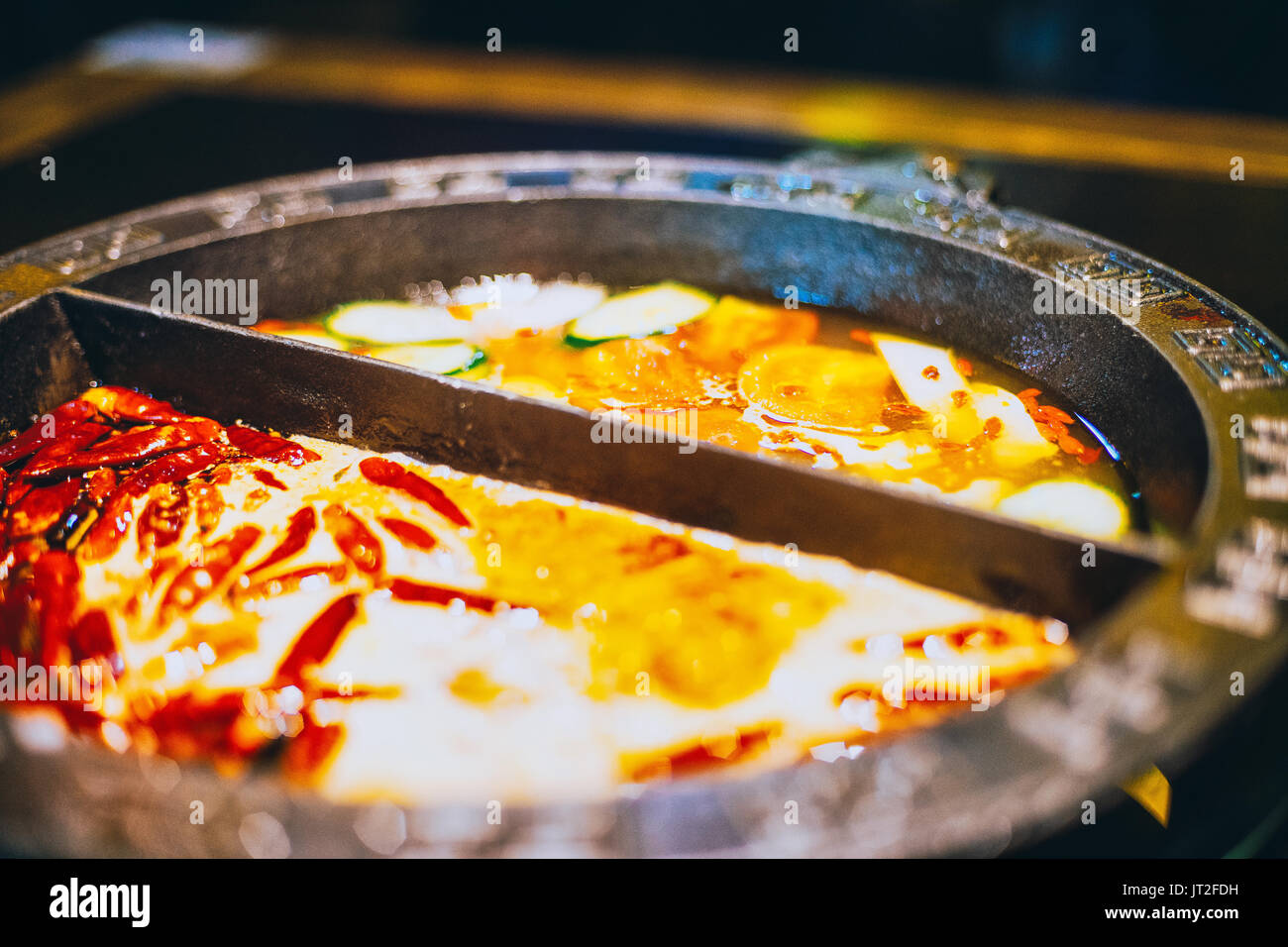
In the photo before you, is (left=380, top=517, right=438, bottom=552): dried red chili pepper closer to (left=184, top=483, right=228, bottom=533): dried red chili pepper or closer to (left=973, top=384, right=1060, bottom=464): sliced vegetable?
(left=184, top=483, right=228, bottom=533): dried red chili pepper

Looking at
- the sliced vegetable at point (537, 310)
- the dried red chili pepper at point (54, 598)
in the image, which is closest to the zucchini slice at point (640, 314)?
the sliced vegetable at point (537, 310)

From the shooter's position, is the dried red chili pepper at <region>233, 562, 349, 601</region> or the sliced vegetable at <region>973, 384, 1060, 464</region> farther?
the sliced vegetable at <region>973, 384, 1060, 464</region>

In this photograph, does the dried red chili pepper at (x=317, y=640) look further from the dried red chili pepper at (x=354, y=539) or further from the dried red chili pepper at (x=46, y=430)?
the dried red chili pepper at (x=46, y=430)

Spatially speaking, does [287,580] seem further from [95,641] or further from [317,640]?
[95,641]

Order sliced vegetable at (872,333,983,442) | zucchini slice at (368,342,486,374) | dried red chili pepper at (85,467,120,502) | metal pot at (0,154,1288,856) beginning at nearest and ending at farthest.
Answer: metal pot at (0,154,1288,856) < dried red chili pepper at (85,467,120,502) < sliced vegetable at (872,333,983,442) < zucchini slice at (368,342,486,374)

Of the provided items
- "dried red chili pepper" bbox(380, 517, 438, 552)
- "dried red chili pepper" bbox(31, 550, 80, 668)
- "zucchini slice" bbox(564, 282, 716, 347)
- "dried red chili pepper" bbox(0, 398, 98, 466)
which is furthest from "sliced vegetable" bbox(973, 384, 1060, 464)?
"dried red chili pepper" bbox(0, 398, 98, 466)

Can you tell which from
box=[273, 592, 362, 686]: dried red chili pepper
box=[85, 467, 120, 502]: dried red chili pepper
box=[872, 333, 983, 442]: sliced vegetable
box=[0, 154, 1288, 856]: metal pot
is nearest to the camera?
box=[0, 154, 1288, 856]: metal pot
